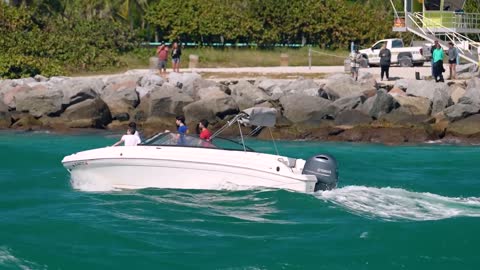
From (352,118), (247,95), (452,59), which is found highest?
(452,59)

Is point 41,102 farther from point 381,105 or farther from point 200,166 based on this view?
point 200,166

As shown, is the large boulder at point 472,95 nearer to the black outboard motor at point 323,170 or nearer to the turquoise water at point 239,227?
the turquoise water at point 239,227

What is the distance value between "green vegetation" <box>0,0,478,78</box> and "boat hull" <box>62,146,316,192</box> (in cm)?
2685

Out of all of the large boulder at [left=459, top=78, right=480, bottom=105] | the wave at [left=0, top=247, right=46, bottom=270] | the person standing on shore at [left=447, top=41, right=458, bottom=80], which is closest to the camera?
the wave at [left=0, top=247, right=46, bottom=270]

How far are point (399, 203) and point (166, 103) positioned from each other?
51.0ft

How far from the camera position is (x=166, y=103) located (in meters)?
33.0

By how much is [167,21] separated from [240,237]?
37512 mm

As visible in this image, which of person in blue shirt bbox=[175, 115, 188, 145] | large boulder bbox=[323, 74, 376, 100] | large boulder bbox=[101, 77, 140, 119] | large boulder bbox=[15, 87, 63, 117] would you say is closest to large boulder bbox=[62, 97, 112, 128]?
large boulder bbox=[15, 87, 63, 117]

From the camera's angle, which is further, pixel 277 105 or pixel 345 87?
pixel 345 87

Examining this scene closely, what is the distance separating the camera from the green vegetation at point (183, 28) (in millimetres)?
47500

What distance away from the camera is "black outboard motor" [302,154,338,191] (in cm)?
1869

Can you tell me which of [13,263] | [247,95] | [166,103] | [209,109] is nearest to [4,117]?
[166,103]

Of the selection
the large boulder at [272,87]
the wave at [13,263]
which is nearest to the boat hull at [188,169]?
the wave at [13,263]

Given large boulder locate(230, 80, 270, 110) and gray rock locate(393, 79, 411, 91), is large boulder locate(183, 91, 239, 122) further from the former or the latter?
gray rock locate(393, 79, 411, 91)
